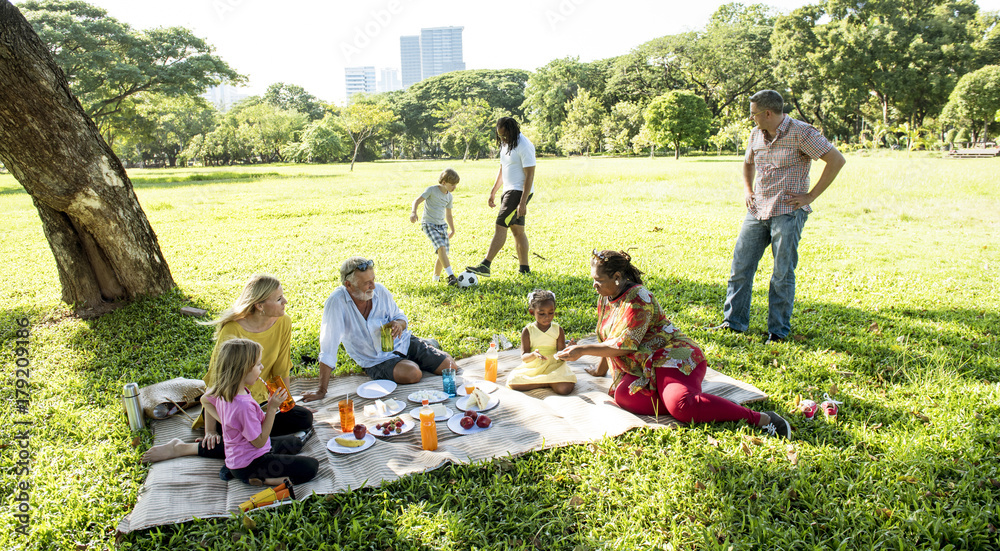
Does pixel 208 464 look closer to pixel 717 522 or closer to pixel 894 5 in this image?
pixel 717 522

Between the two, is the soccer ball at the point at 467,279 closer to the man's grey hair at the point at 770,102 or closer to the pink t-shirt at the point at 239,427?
the man's grey hair at the point at 770,102

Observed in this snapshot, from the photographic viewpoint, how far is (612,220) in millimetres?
12953

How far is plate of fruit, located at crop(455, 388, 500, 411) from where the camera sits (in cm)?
402

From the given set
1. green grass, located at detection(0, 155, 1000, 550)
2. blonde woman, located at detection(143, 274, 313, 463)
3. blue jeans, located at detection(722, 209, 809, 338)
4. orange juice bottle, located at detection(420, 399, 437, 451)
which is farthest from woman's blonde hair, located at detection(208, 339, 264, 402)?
blue jeans, located at detection(722, 209, 809, 338)

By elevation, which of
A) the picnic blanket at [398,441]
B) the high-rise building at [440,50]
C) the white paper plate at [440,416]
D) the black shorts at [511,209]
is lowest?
the picnic blanket at [398,441]

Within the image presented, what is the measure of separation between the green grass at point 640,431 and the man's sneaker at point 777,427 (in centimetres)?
10

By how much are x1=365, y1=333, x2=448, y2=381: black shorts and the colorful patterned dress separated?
1595 mm

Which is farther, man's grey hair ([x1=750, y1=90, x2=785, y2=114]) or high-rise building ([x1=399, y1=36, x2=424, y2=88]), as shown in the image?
high-rise building ([x1=399, y1=36, x2=424, y2=88])

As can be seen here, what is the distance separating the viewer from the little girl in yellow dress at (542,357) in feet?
14.4

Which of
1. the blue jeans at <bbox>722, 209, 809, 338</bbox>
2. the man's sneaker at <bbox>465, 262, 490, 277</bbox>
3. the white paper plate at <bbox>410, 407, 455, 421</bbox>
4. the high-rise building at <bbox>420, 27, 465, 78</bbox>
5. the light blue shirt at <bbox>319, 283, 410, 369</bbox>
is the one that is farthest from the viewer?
the high-rise building at <bbox>420, 27, 465, 78</bbox>

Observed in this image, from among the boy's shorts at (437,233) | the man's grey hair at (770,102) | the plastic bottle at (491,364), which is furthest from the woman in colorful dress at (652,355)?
the boy's shorts at (437,233)

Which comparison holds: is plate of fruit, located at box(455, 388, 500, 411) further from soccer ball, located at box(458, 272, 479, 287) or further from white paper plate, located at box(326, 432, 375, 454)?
soccer ball, located at box(458, 272, 479, 287)

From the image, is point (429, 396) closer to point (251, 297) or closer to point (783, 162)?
point (251, 297)

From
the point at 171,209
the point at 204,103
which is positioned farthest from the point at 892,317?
the point at 204,103
